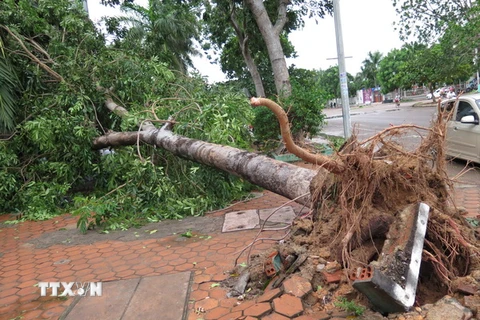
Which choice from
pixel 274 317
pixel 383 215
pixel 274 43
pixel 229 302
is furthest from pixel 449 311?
pixel 274 43

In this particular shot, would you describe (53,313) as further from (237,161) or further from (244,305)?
(237,161)

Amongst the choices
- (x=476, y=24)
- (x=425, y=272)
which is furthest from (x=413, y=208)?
(x=476, y=24)

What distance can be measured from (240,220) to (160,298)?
2.03 meters

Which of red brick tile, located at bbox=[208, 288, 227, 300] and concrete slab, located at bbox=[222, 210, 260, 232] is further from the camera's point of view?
concrete slab, located at bbox=[222, 210, 260, 232]

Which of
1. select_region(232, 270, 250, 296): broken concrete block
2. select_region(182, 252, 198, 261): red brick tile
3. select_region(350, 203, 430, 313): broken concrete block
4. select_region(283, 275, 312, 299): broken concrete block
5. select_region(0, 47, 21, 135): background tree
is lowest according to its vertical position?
select_region(182, 252, 198, 261): red brick tile

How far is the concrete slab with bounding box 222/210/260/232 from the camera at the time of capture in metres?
4.44

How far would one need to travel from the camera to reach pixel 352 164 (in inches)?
98.0

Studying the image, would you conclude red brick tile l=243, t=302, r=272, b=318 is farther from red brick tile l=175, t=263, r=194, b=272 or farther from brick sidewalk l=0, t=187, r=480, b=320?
red brick tile l=175, t=263, r=194, b=272

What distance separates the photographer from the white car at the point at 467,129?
622cm

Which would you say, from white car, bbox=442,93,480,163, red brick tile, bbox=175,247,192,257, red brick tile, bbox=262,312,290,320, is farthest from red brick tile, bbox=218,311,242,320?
white car, bbox=442,93,480,163

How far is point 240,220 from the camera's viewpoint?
4.73m

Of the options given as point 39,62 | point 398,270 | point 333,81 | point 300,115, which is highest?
point 333,81

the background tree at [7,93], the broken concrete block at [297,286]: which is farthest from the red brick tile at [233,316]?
the background tree at [7,93]

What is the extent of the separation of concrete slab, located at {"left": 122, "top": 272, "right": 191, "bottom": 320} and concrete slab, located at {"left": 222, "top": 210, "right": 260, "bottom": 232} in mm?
1299
